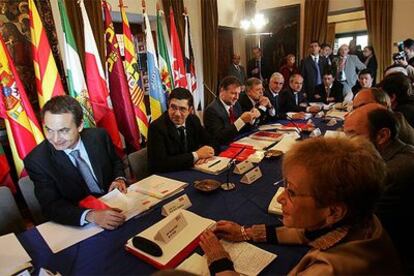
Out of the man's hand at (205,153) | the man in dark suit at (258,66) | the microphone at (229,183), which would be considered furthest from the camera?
the man in dark suit at (258,66)

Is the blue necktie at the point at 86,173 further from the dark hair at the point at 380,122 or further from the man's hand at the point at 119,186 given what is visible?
the dark hair at the point at 380,122

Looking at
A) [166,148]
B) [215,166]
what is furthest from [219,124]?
[215,166]

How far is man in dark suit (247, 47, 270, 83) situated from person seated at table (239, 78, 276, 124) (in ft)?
11.3

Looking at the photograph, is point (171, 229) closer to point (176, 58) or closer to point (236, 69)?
point (176, 58)

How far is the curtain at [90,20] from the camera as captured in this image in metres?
3.22

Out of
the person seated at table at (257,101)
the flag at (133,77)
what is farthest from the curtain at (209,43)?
the flag at (133,77)

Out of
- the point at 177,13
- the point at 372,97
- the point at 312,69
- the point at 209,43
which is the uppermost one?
the point at 177,13

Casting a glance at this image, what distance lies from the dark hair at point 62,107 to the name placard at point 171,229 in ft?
2.77

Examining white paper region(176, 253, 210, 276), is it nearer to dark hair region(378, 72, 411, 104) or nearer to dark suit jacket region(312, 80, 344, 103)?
dark hair region(378, 72, 411, 104)

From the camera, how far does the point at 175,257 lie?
98 centimetres

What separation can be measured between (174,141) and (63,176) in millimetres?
821

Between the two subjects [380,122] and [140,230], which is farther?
[380,122]

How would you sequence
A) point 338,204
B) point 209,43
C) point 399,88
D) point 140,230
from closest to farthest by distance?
1. point 338,204
2. point 140,230
3. point 399,88
4. point 209,43

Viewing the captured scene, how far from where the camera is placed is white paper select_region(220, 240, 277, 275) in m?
0.92
